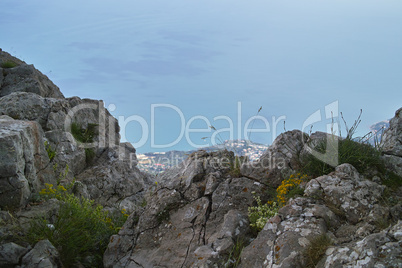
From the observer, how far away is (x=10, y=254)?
24.7ft

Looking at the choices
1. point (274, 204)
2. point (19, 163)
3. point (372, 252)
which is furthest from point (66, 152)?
point (372, 252)

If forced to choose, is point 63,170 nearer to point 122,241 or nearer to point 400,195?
point 122,241

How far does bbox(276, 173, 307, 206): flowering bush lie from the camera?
8.09 meters

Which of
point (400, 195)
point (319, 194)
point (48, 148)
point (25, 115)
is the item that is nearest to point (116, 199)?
point (48, 148)

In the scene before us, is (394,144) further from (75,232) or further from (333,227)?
(75,232)

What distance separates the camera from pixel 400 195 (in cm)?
789

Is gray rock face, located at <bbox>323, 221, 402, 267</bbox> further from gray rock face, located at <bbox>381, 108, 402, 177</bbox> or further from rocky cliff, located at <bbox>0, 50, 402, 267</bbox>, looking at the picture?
gray rock face, located at <bbox>381, 108, 402, 177</bbox>

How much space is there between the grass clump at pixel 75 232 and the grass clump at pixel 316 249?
484cm

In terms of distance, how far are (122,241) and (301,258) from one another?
13.7ft

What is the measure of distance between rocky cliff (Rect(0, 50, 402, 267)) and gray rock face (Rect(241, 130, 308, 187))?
0.02 m

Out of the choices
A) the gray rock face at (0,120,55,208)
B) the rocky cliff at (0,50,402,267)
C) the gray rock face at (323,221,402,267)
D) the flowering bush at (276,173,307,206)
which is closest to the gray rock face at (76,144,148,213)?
the rocky cliff at (0,50,402,267)

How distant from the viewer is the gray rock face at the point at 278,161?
8.92m

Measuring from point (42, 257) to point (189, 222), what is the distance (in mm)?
3043

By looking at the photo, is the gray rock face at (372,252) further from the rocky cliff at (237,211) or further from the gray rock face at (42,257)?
the gray rock face at (42,257)
